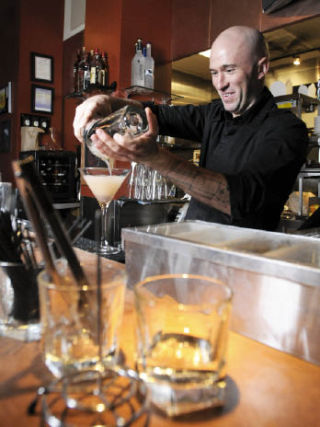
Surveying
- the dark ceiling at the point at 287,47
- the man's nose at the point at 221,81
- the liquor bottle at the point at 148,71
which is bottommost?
the man's nose at the point at 221,81

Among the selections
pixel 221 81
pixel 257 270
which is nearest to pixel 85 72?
pixel 221 81

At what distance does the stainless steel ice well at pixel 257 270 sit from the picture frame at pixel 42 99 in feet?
16.0

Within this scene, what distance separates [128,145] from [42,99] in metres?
4.74

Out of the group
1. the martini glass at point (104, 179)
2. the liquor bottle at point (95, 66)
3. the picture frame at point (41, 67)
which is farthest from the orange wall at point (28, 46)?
the martini glass at point (104, 179)

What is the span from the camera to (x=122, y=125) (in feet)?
4.48

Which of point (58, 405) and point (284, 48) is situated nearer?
point (58, 405)

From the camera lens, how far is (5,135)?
5.50m

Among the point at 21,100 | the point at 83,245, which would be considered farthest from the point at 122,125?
the point at 21,100

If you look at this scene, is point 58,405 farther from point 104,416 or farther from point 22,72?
point 22,72

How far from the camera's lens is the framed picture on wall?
5371mm

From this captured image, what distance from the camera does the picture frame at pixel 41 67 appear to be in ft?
17.0

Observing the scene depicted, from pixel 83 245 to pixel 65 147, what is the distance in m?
4.16

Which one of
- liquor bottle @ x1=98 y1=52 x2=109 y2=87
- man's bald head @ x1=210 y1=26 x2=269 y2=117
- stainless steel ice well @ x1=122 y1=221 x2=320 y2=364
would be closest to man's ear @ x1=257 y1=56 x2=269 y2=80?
man's bald head @ x1=210 y1=26 x2=269 y2=117

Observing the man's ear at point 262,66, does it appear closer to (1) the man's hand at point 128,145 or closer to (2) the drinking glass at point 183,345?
(1) the man's hand at point 128,145
